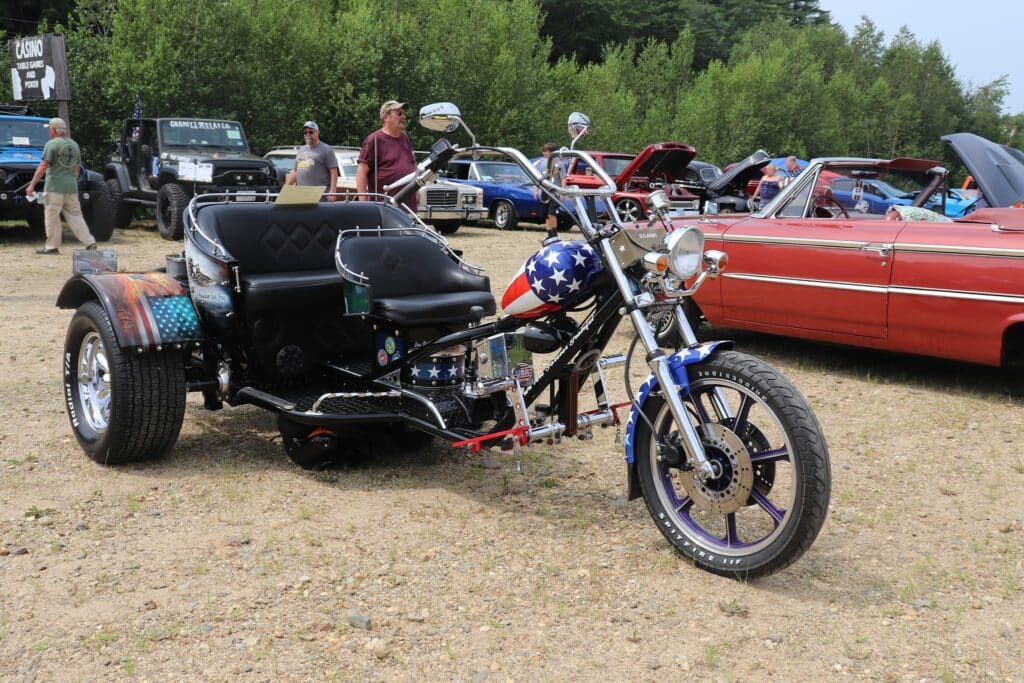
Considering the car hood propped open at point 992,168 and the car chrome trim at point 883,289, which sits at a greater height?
the car hood propped open at point 992,168

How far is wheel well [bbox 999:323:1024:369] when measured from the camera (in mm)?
5875

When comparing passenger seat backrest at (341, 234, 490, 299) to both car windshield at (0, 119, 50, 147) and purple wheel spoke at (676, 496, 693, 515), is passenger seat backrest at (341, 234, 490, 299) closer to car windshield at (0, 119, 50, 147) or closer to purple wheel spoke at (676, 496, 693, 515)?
purple wheel spoke at (676, 496, 693, 515)

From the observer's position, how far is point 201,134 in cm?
1638

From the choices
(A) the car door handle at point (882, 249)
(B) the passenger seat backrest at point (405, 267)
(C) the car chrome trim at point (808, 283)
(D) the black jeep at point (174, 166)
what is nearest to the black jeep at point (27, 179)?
(D) the black jeep at point (174, 166)

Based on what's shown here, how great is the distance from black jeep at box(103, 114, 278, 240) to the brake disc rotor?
12.6 metres

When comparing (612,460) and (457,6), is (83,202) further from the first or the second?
(457,6)

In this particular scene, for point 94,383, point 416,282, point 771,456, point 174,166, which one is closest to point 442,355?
point 416,282

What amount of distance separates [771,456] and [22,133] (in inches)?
566

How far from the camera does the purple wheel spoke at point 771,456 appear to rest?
3.31m

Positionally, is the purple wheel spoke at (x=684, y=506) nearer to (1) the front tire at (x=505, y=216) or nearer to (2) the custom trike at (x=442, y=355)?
(2) the custom trike at (x=442, y=355)

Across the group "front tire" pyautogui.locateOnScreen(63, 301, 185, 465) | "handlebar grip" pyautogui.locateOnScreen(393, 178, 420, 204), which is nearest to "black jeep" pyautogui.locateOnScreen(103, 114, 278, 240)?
"front tire" pyautogui.locateOnScreen(63, 301, 185, 465)

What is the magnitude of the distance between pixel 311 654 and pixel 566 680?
0.79m

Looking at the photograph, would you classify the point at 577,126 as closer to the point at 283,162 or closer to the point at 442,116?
the point at 442,116

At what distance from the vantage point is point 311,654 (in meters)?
3.00
